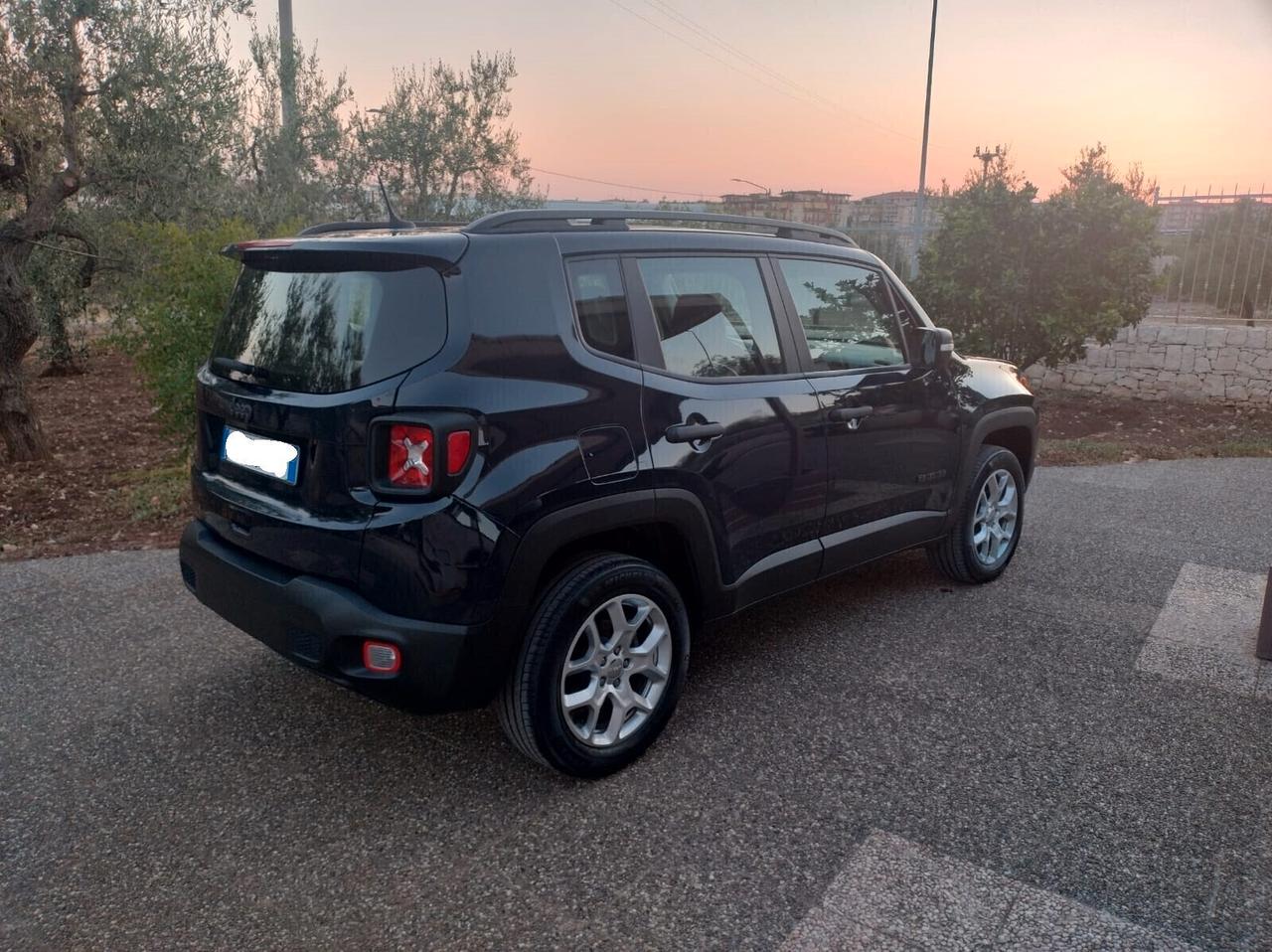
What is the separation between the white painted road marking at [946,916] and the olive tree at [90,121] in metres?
8.01

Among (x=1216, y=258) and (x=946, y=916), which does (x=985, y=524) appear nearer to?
(x=946, y=916)

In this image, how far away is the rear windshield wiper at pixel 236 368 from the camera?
3.10 m

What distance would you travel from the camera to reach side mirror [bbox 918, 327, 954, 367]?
14.4 feet

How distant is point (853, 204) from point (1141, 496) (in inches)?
392

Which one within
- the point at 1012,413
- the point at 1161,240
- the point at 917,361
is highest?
the point at 1161,240

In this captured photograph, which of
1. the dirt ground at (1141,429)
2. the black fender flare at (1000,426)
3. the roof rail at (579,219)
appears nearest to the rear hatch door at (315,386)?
the roof rail at (579,219)

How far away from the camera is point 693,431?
3250 millimetres

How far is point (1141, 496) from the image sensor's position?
23.7 feet

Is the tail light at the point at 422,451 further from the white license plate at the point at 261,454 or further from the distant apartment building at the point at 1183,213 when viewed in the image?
the distant apartment building at the point at 1183,213

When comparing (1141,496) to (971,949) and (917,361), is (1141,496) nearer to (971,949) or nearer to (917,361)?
(917,361)

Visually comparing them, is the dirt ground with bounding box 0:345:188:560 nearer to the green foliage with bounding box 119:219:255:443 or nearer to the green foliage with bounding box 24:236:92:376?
the green foliage with bounding box 119:219:255:443

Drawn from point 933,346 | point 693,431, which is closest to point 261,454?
point 693,431

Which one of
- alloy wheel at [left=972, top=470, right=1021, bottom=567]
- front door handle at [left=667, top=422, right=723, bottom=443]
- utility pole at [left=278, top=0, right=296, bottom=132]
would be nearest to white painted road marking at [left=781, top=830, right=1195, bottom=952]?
front door handle at [left=667, top=422, right=723, bottom=443]

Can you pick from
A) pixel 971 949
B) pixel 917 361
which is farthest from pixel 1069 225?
pixel 971 949
